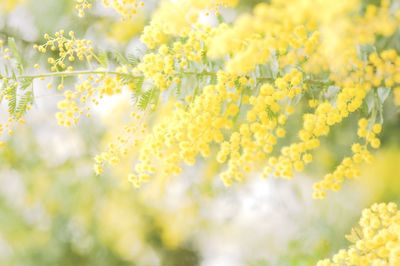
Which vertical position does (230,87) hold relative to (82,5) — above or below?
below

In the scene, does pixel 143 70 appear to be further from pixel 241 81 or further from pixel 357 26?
pixel 357 26

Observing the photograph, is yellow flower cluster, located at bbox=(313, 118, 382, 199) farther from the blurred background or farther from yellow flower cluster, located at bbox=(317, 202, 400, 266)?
the blurred background

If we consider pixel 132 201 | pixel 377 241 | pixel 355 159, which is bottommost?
pixel 377 241

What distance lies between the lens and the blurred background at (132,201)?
1.67 metres

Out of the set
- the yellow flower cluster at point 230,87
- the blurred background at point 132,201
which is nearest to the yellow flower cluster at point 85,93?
the yellow flower cluster at point 230,87

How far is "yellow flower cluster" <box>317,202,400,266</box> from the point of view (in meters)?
0.83

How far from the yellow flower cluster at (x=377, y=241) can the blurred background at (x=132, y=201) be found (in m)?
0.61

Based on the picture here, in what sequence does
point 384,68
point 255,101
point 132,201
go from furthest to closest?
point 132,201
point 255,101
point 384,68

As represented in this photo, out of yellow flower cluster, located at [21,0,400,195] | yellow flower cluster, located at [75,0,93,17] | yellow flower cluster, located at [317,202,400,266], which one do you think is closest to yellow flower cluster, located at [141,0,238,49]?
yellow flower cluster, located at [21,0,400,195]

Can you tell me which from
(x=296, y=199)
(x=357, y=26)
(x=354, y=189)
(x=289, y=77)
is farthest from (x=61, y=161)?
(x=357, y=26)

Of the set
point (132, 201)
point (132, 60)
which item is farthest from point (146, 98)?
point (132, 201)

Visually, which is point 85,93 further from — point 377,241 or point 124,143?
point 377,241

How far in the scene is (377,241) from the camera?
843 millimetres

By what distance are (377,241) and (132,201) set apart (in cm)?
176
